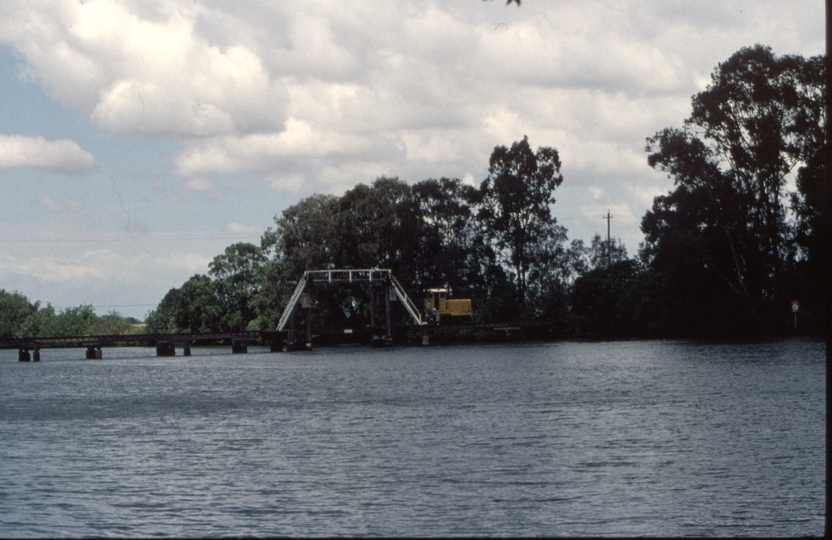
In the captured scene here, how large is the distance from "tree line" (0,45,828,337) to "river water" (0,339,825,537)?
92.6 ft

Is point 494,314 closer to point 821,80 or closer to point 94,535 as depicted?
point 821,80

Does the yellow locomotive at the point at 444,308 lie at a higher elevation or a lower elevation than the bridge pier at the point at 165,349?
higher

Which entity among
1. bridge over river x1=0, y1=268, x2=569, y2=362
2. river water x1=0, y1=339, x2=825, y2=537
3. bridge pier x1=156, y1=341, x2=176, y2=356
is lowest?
river water x1=0, y1=339, x2=825, y2=537

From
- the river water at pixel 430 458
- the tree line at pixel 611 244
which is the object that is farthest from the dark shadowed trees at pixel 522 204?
the river water at pixel 430 458

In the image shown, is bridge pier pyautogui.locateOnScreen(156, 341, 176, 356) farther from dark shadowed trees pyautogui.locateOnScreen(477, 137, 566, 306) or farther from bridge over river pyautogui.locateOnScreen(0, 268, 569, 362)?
dark shadowed trees pyautogui.locateOnScreen(477, 137, 566, 306)

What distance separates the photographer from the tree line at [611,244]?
3393 inches

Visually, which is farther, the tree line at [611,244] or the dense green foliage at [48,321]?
the dense green foliage at [48,321]

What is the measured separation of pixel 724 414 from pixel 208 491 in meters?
19.0

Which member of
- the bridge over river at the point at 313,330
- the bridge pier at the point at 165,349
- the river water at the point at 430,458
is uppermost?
the bridge over river at the point at 313,330

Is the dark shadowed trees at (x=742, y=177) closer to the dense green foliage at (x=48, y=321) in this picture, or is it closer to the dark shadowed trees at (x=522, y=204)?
the dark shadowed trees at (x=522, y=204)

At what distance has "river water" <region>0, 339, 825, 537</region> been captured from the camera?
19.5m

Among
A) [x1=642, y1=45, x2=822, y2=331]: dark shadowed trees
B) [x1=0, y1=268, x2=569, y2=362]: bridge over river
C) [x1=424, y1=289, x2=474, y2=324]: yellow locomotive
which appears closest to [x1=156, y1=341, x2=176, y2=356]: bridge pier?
[x1=0, y1=268, x2=569, y2=362]: bridge over river

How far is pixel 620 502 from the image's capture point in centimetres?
2059

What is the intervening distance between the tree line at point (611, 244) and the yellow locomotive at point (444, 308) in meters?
2.97
